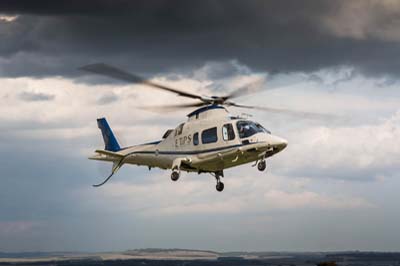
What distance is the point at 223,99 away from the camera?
230ft

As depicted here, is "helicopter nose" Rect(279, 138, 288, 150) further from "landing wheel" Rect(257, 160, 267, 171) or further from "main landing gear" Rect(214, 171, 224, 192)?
"main landing gear" Rect(214, 171, 224, 192)

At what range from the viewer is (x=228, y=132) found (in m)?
66.1

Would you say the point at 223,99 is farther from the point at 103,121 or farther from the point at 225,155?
the point at 103,121

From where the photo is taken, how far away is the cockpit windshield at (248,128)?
65000mm

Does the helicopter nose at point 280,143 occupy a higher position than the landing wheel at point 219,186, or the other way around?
the helicopter nose at point 280,143

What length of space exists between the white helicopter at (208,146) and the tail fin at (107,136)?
9.30 ft

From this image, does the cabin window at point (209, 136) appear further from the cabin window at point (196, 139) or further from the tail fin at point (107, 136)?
the tail fin at point (107, 136)

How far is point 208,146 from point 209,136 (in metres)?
0.78

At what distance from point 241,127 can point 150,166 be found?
1081 cm

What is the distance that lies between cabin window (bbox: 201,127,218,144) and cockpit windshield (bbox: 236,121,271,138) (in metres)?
2.10

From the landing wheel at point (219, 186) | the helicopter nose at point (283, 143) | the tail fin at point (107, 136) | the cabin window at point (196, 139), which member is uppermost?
the tail fin at point (107, 136)

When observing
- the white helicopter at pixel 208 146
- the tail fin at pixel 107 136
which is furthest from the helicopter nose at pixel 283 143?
the tail fin at pixel 107 136

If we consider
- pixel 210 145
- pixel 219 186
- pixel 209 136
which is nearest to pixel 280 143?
pixel 210 145

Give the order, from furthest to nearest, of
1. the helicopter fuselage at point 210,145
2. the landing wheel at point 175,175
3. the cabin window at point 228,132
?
the landing wheel at point 175,175, the cabin window at point 228,132, the helicopter fuselage at point 210,145
